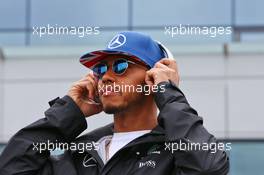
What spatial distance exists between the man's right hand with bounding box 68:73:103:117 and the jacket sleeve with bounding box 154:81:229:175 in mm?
396

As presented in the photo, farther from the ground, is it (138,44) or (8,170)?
(138,44)

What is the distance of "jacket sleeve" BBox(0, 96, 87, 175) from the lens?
11.7 feet

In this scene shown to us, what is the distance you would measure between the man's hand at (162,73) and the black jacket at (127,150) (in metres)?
0.05

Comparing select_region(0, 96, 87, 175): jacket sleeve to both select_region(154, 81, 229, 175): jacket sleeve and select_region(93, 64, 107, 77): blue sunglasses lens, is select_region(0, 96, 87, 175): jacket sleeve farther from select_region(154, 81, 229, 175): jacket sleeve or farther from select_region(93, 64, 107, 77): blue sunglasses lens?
select_region(154, 81, 229, 175): jacket sleeve

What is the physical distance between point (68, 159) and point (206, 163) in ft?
1.93

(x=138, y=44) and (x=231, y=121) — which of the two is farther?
(x=231, y=121)

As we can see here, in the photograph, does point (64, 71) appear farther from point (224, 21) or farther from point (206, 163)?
point (206, 163)

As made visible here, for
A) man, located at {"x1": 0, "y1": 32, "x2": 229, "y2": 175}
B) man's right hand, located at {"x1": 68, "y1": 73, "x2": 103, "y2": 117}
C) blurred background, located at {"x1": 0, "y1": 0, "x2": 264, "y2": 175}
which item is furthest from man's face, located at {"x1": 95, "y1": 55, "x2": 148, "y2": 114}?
blurred background, located at {"x1": 0, "y1": 0, "x2": 264, "y2": 175}

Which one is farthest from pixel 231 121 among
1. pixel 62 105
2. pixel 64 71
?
pixel 62 105

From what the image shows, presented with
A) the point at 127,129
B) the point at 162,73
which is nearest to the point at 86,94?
the point at 127,129

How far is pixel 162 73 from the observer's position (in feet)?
11.3

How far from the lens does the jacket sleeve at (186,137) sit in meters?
3.21

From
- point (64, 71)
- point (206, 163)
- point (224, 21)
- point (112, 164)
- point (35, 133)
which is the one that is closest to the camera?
point (206, 163)

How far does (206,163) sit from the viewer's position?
320cm
